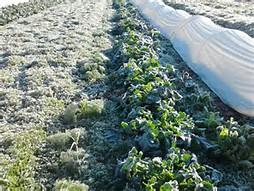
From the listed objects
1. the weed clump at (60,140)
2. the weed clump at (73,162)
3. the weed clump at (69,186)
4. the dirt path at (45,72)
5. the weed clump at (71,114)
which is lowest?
the dirt path at (45,72)

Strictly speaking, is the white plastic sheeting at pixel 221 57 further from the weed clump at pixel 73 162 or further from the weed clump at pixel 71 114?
the weed clump at pixel 73 162

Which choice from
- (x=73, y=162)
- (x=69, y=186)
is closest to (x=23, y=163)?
(x=73, y=162)

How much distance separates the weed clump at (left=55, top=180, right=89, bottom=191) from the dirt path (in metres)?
0.28

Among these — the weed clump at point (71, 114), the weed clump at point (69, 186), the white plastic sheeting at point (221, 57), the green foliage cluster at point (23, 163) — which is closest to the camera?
the weed clump at point (69, 186)

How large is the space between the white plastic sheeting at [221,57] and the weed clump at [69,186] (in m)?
3.51

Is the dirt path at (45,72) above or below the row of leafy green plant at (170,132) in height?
below

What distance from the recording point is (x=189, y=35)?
1286cm

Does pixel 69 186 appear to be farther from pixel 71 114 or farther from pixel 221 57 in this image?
pixel 221 57

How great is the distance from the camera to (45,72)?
10.8 metres

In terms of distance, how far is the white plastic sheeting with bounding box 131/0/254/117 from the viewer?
815cm

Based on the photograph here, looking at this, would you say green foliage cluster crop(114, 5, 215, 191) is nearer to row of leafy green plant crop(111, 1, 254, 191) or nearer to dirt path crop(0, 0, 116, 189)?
row of leafy green plant crop(111, 1, 254, 191)

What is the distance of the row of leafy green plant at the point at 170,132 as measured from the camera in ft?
17.9

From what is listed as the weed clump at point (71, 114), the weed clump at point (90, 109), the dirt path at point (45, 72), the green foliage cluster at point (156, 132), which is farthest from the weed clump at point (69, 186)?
the weed clump at point (90, 109)

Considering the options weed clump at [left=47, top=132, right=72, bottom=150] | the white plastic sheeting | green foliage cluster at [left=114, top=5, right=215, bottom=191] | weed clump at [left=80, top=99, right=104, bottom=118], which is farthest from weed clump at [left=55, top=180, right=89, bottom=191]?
the white plastic sheeting
